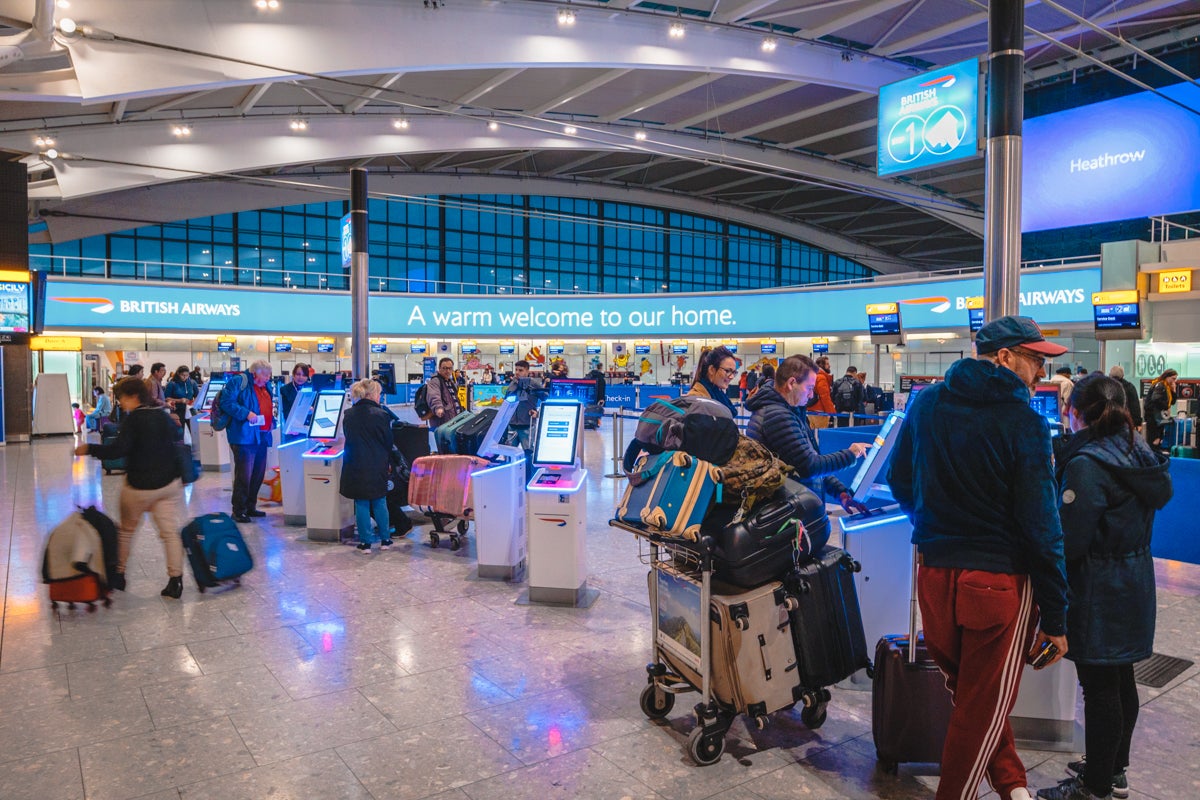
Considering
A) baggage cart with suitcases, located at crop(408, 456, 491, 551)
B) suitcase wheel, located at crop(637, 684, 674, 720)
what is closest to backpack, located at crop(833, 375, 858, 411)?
baggage cart with suitcases, located at crop(408, 456, 491, 551)

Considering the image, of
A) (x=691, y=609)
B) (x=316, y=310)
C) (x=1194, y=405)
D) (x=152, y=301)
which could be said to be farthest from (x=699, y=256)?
(x=691, y=609)

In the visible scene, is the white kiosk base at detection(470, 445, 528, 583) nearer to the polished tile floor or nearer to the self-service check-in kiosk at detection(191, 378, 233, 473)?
the polished tile floor

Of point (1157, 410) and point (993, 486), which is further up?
point (993, 486)

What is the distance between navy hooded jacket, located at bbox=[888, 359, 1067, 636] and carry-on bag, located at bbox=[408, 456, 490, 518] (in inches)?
182

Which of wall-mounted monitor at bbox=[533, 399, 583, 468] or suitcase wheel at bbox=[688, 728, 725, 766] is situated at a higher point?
wall-mounted monitor at bbox=[533, 399, 583, 468]

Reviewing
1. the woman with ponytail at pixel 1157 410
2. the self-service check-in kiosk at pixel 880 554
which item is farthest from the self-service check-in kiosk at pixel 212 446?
the woman with ponytail at pixel 1157 410

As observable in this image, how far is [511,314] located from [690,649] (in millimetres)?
21333

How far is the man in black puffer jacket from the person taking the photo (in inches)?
139

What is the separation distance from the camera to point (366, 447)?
20.1ft

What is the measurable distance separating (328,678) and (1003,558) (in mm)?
3062

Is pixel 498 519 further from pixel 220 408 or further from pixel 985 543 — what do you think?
pixel 985 543

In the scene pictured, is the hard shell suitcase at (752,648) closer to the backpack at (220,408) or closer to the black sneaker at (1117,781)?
the black sneaker at (1117,781)

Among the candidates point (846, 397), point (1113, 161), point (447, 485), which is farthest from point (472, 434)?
point (1113, 161)

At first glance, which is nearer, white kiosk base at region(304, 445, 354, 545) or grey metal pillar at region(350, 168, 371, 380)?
white kiosk base at region(304, 445, 354, 545)
